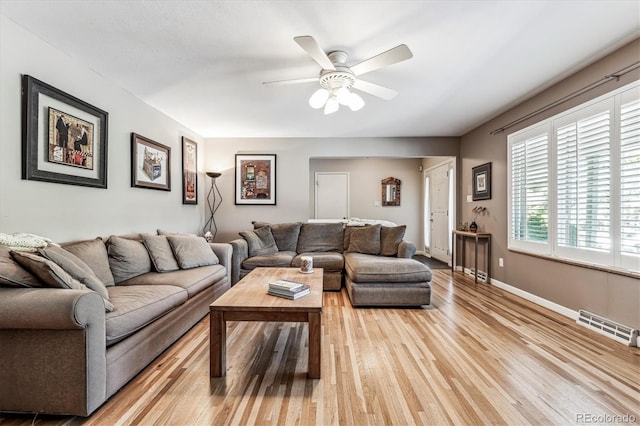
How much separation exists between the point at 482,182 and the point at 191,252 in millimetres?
4197

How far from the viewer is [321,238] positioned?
4.50 m

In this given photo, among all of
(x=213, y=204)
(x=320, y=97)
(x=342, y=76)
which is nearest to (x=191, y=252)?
(x=320, y=97)

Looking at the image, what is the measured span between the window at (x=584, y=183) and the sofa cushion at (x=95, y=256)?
4.19 meters

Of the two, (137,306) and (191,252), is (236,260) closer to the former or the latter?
(191,252)

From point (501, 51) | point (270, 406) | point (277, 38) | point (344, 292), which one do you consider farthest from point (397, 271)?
point (277, 38)

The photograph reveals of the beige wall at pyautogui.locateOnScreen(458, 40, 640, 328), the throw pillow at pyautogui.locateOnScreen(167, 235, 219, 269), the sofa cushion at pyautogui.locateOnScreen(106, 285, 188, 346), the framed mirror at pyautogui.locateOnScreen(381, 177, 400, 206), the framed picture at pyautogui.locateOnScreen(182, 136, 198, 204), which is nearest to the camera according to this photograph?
the sofa cushion at pyautogui.locateOnScreen(106, 285, 188, 346)

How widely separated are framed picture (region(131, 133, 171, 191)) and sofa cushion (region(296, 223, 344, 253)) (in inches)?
80.7

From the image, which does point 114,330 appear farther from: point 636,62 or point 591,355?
point 636,62

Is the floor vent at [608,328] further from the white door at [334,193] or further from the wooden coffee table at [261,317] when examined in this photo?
the white door at [334,193]

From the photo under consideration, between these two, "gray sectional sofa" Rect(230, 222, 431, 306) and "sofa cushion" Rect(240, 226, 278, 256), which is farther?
"sofa cushion" Rect(240, 226, 278, 256)

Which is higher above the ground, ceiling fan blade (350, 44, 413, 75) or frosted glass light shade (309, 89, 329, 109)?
ceiling fan blade (350, 44, 413, 75)

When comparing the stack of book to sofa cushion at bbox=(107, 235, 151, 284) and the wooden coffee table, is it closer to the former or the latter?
the wooden coffee table

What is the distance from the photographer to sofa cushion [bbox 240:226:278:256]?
4121 millimetres

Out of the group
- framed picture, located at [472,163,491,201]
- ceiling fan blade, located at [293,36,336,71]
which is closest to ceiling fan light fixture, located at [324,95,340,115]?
ceiling fan blade, located at [293,36,336,71]
